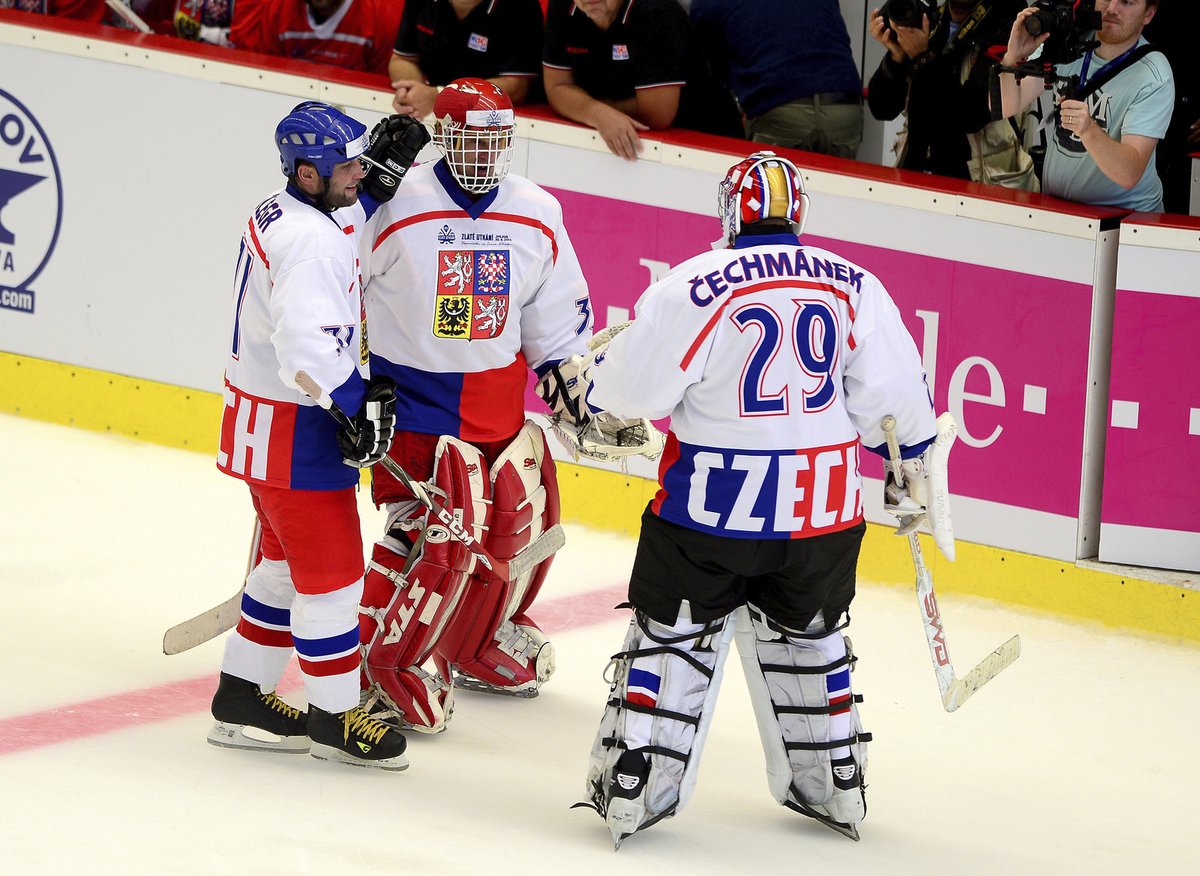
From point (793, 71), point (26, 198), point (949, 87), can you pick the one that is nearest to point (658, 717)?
point (949, 87)

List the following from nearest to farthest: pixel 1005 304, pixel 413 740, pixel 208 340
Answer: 1. pixel 413 740
2. pixel 1005 304
3. pixel 208 340

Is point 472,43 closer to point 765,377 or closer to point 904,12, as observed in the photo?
point 904,12

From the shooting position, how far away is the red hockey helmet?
3.54 m

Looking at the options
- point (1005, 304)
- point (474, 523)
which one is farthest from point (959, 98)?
point (474, 523)

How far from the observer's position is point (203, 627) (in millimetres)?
4395

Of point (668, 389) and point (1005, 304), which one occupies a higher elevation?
point (1005, 304)

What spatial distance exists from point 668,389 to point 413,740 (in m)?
1.28

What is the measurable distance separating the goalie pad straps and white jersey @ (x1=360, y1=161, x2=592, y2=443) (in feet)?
0.36

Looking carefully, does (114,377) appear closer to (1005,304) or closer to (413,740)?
(413,740)

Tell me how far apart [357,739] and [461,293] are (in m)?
1.07

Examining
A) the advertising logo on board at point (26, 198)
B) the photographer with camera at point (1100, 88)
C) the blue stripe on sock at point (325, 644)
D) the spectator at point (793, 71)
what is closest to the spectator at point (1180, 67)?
the photographer with camera at point (1100, 88)

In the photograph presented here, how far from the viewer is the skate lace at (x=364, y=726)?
13.1 feet

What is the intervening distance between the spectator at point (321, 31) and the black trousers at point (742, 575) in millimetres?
3566

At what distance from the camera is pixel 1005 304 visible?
16.9ft
